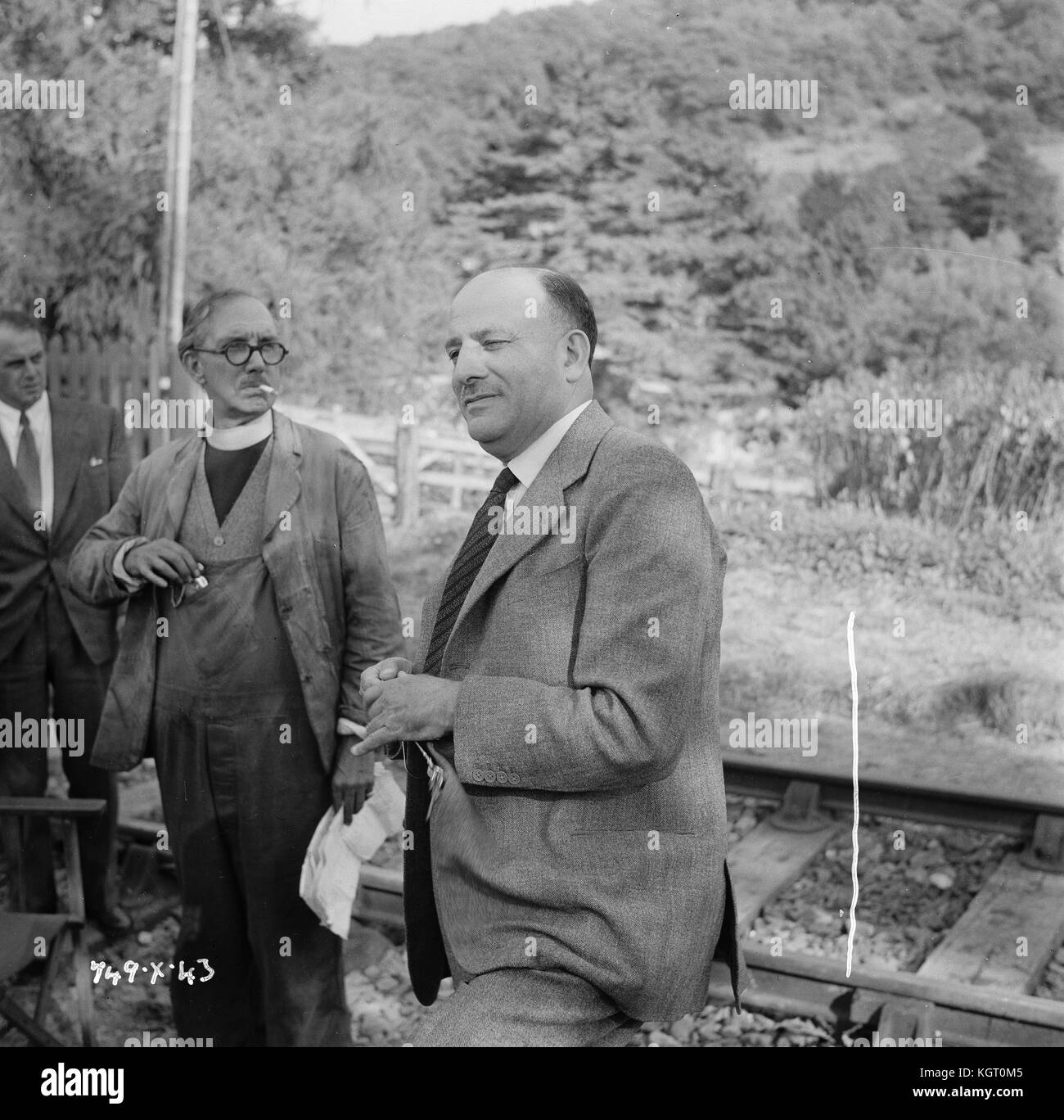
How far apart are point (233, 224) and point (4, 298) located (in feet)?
3.90

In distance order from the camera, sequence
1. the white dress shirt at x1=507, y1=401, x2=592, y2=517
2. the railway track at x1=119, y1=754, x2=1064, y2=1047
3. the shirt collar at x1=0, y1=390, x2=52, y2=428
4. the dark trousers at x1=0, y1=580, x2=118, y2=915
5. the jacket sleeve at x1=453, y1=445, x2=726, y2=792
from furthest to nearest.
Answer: the dark trousers at x1=0, y1=580, x2=118, y2=915, the shirt collar at x1=0, y1=390, x2=52, y2=428, the railway track at x1=119, y1=754, x2=1064, y2=1047, the white dress shirt at x1=507, y1=401, x2=592, y2=517, the jacket sleeve at x1=453, y1=445, x2=726, y2=792

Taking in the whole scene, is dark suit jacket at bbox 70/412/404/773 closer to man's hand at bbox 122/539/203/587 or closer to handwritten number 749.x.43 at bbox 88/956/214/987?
man's hand at bbox 122/539/203/587

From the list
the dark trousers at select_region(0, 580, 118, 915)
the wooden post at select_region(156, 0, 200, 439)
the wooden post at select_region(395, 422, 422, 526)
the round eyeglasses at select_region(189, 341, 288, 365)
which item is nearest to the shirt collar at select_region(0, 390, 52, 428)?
the dark trousers at select_region(0, 580, 118, 915)

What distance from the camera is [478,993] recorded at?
2285mm

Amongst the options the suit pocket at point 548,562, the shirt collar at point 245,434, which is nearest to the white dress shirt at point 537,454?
the suit pocket at point 548,562

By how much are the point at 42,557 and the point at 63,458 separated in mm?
366

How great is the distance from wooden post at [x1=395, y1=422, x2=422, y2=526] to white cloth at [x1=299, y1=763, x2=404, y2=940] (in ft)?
9.69

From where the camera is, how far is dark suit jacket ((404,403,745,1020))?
217 centimetres

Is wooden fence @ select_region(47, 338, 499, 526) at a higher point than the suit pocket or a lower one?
lower

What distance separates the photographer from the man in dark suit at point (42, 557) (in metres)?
4.77

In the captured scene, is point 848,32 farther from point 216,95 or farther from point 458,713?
point 458,713

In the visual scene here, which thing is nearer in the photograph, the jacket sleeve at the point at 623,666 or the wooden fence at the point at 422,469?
the jacket sleeve at the point at 623,666

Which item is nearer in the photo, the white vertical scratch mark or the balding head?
the balding head

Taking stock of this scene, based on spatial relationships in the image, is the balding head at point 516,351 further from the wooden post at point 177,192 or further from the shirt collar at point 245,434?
the wooden post at point 177,192
